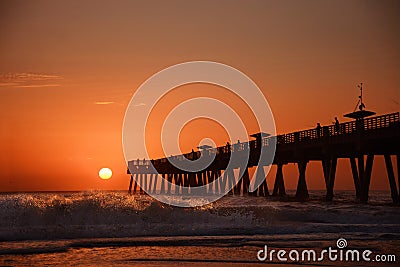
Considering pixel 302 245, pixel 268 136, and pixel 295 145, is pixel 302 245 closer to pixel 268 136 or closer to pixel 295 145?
pixel 295 145

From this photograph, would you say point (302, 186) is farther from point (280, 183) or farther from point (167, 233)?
point (167, 233)

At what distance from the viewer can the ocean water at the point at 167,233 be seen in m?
15.0

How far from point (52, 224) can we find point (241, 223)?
7440 mm

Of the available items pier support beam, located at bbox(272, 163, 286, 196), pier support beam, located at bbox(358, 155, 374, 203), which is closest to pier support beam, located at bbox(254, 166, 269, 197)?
pier support beam, located at bbox(272, 163, 286, 196)

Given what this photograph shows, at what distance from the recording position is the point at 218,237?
19.3 meters

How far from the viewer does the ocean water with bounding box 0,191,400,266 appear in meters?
15.0

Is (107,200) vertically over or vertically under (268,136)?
under

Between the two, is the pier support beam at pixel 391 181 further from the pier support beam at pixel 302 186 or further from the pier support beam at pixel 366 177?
the pier support beam at pixel 302 186

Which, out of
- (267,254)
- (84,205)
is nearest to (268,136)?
(84,205)

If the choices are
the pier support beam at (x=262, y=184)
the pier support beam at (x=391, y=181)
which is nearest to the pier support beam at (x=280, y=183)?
the pier support beam at (x=262, y=184)

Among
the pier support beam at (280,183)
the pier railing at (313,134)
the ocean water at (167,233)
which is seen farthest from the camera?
the pier support beam at (280,183)

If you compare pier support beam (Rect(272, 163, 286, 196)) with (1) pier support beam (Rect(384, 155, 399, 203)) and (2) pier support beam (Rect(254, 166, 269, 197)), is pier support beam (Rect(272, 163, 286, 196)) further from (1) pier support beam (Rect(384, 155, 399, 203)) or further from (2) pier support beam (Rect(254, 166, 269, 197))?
(1) pier support beam (Rect(384, 155, 399, 203))

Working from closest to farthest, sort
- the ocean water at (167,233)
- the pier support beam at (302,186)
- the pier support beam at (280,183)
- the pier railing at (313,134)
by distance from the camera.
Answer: the ocean water at (167,233) < the pier railing at (313,134) < the pier support beam at (302,186) < the pier support beam at (280,183)

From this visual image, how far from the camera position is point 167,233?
2112 cm
